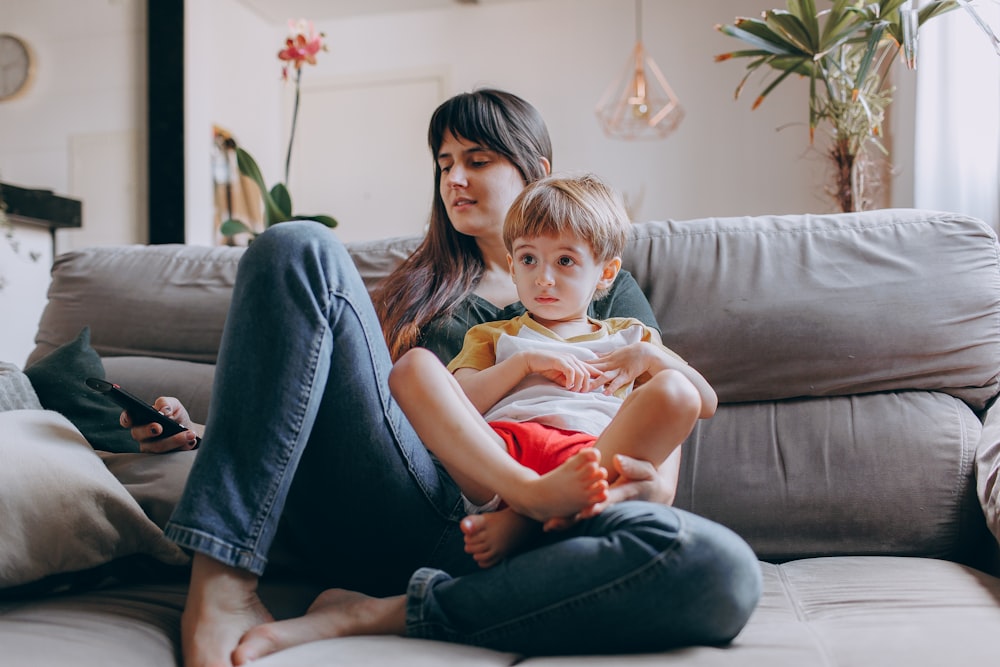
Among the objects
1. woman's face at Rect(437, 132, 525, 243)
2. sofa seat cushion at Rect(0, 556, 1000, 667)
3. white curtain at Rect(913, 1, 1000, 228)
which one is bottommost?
sofa seat cushion at Rect(0, 556, 1000, 667)

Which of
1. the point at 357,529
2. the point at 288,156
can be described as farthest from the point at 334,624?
the point at 288,156

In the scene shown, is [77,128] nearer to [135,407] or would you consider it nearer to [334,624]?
[135,407]

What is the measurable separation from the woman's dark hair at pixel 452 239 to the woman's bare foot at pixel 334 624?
1.75 ft

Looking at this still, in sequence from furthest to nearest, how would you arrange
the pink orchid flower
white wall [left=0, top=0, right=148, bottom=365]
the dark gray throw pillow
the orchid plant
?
white wall [left=0, top=0, right=148, bottom=365], the pink orchid flower, the orchid plant, the dark gray throw pillow

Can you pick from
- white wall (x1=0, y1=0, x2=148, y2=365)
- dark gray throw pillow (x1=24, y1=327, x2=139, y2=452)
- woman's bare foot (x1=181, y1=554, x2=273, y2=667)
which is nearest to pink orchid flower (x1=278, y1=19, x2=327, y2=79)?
white wall (x1=0, y1=0, x2=148, y2=365)

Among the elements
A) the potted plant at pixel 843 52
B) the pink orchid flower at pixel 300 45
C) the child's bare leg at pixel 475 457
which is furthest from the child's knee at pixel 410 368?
the pink orchid flower at pixel 300 45

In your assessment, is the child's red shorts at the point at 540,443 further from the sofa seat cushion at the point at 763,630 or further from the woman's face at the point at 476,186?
the woman's face at the point at 476,186

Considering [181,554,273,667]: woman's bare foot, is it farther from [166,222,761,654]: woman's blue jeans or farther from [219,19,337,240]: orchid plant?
[219,19,337,240]: orchid plant

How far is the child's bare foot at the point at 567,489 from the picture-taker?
0.92 m

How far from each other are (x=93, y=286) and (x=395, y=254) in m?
0.67

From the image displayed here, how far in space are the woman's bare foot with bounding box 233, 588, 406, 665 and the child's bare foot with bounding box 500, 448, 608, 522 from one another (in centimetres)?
20

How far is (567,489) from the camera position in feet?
3.06

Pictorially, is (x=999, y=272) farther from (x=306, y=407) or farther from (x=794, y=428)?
(x=306, y=407)

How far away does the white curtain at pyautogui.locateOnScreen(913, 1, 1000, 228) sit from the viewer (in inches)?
85.4
